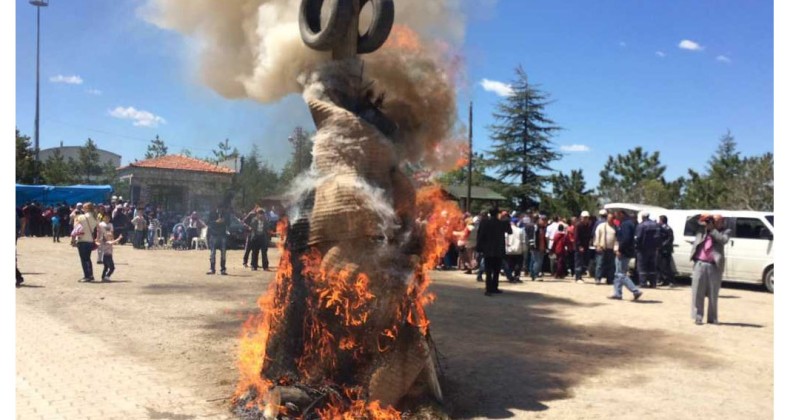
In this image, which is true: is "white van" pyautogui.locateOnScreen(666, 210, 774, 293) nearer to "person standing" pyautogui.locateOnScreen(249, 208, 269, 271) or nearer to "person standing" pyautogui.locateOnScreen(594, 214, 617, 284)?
"person standing" pyautogui.locateOnScreen(594, 214, 617, 284)

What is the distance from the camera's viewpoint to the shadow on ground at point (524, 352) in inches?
227

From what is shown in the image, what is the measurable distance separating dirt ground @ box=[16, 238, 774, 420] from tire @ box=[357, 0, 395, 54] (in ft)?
11.1

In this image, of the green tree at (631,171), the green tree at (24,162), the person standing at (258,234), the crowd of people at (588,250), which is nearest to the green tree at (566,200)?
the green tree at (631,171)

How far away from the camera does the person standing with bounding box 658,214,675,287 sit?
48.1ft

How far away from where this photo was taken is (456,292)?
12.7 meters

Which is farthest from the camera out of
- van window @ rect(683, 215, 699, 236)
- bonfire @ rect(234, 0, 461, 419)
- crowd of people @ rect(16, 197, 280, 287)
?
van window @ rect(683, 215, 699, 236)

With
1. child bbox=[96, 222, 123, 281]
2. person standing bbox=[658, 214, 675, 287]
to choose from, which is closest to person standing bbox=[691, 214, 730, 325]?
person standing bbox=[658, 214, 675, 287]

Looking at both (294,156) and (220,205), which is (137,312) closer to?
(220,205)

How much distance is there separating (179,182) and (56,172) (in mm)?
23903

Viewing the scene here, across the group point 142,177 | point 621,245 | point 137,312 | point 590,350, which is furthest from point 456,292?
point 142,177

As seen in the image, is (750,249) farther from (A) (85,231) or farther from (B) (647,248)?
(A) (85,231)

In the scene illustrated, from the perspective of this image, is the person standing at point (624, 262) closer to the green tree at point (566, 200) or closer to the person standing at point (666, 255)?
the person standing at point (666, 255)

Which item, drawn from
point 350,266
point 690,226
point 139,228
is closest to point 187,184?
point 139,228
